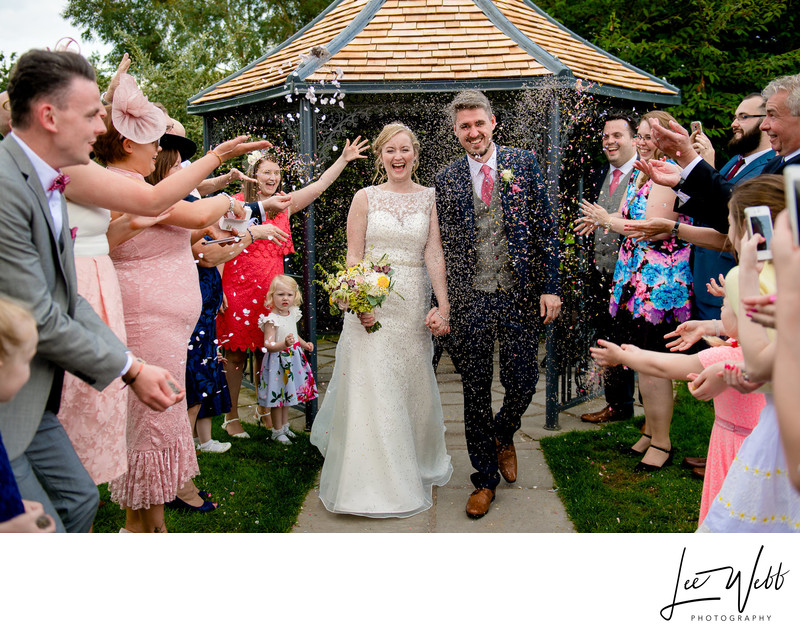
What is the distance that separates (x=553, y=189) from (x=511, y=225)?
4.95 feet

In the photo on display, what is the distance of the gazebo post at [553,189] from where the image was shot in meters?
5.41

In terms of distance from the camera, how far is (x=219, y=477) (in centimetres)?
470

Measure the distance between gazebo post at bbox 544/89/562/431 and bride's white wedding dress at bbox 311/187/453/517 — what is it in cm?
152

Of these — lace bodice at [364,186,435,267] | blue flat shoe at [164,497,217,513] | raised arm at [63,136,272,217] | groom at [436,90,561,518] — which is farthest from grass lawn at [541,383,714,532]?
raised arm at [63,136,272,217]

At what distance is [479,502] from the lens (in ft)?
13.5

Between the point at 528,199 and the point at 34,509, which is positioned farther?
the point at 528,199

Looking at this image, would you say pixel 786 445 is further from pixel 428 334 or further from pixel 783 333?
pixel 428 334

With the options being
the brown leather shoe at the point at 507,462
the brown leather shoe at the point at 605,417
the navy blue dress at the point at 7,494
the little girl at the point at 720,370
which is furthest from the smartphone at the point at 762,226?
the brown leather shoe at the point at 605,417

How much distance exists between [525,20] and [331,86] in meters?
2.19

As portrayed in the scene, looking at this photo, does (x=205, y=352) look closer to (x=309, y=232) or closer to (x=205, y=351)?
(x=205, y=351)

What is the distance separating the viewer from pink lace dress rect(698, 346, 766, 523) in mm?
2723

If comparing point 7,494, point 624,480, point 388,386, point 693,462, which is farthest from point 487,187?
point 7,494

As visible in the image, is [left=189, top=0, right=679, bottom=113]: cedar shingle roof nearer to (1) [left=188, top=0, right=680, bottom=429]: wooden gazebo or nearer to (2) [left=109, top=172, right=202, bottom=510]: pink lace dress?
(1) [left=188, top=0, right=680, bottom=429]: wooden gazebo
